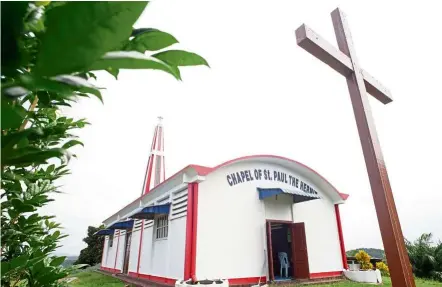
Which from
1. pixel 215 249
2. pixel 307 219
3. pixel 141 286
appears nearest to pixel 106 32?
pixel 215 249

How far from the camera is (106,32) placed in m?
0.37

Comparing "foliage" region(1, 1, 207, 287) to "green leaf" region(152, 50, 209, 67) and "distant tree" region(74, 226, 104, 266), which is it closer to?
"green leaf" region(152, 50, 209, 67)

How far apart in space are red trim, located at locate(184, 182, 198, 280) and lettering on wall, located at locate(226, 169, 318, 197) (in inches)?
50.1

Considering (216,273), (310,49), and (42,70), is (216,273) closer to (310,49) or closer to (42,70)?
(310,49)

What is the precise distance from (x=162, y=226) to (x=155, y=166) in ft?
16.2

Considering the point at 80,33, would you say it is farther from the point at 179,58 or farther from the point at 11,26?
the point at 179,58

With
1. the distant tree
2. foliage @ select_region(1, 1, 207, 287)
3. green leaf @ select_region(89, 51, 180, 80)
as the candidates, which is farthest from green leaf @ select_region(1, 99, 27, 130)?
the distant tree

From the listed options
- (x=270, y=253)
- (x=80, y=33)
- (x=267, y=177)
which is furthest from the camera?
(x=267, y=177)

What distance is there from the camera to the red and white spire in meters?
13.9

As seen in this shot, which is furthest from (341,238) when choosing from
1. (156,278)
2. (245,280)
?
(156,278)

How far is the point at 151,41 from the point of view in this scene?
0.60 metres

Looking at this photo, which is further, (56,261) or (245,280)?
(245,280)

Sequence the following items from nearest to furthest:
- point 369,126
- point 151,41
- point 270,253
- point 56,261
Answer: point 151,41 < point 56,261 < point 369,126 < point 270,253

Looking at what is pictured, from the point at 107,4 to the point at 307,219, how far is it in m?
10.5
